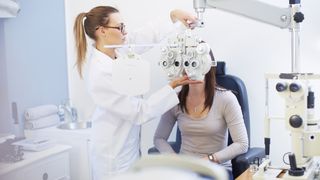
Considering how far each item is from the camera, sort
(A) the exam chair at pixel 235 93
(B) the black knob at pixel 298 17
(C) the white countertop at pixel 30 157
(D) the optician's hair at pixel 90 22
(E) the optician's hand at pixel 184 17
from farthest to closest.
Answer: (C) the white countertop at pixel 30 157
(A) the exam chair at pixel 235 93
(D) the optician's hair at pixel 90 22
(E) the optician's hand at pixel 184 17
(B) the black knob at pixel 298 17

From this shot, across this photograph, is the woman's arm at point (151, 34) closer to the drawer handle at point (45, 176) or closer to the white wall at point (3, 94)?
the white wall at point (3, 94)

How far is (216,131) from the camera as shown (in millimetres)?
2170

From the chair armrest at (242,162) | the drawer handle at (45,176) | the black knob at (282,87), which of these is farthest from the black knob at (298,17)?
the drawer handle at (45,176)

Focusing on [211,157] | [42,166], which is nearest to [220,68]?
[211,157]

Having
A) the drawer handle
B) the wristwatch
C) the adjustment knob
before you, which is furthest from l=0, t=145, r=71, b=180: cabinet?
the adjustment knob

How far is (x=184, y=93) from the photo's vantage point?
2250 mm

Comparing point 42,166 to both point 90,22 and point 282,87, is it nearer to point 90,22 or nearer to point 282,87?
point 90,22

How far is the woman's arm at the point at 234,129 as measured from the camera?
2.11m

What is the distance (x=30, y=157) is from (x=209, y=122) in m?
1.06

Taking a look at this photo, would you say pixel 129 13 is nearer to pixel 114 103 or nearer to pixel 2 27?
pixel 2 27

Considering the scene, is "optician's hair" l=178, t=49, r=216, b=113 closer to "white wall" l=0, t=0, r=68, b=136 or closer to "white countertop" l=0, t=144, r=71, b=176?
"white countertop" l=0, t=144, r=71, b=176

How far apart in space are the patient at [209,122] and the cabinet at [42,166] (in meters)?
0.75

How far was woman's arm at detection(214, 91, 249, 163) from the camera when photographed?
211 centimetres

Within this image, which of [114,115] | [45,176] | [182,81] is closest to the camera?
[182,81]
